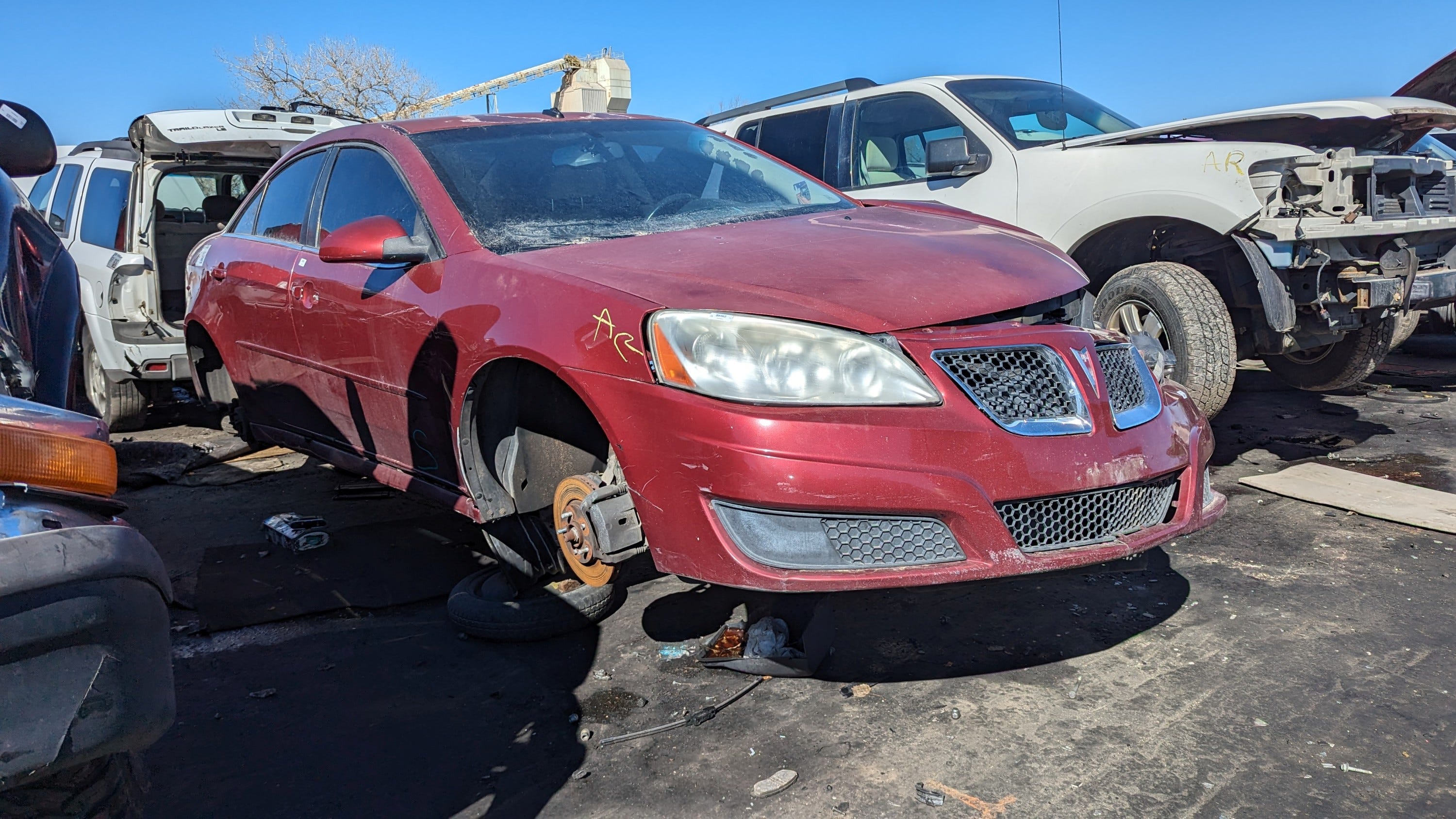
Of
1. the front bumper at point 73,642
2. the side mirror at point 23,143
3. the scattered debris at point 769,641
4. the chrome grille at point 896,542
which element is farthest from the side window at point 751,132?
the front bumper at point 73,642

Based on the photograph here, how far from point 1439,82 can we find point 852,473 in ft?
23.9

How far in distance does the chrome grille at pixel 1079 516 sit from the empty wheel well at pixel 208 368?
3954 millimetres

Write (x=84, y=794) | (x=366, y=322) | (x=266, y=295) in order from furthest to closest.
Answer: (x=266, y=295)
(x=366, y=322)
(x=84, y=794)

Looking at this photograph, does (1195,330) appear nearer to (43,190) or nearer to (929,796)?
(929,796)

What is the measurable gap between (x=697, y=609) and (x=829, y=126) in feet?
13.5

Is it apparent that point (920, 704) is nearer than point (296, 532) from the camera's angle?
Yes

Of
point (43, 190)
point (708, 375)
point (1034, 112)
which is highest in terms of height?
point (43, 190)

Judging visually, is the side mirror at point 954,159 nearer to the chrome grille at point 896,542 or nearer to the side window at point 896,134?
the side window at point 896,134

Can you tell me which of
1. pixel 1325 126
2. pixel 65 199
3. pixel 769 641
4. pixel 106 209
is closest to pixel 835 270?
pixel 769 641

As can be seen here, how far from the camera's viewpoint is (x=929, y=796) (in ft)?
7.29

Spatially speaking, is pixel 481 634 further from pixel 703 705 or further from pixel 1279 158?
pixel 1279 158

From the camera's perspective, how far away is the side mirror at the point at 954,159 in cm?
540

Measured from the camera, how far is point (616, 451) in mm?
2467

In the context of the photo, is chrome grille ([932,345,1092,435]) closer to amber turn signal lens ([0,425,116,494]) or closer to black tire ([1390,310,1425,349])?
amber turn signal lens ([0,425,116,494])
